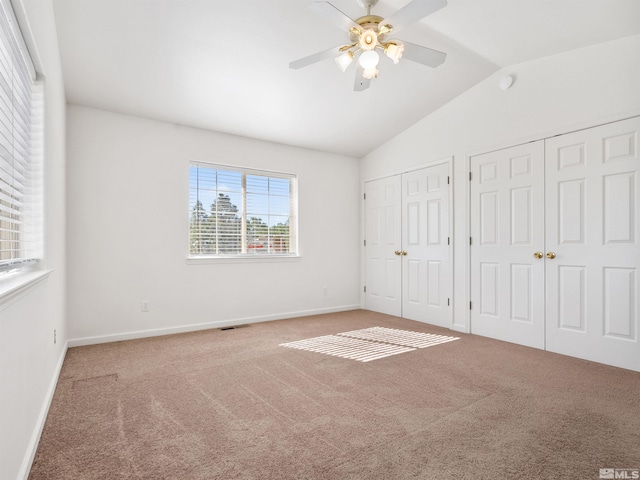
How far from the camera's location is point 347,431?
6.59 ft

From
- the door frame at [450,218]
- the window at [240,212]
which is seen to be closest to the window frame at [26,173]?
the window at [240,212]

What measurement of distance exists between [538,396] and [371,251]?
3.32m

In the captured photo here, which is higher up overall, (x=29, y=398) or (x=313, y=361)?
(x=29, y=398)

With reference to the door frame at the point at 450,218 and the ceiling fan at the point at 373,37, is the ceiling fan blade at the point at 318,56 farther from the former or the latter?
the door frame at the point at 450,218

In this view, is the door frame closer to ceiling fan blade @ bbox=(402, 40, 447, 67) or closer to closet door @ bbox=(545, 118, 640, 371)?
closet door @ bbox=(545, 118, 640, 371)

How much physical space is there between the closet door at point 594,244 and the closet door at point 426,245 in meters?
1.18

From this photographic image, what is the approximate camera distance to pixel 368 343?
380cm

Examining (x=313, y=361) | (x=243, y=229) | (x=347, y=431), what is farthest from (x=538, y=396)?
(x=243, y=229)

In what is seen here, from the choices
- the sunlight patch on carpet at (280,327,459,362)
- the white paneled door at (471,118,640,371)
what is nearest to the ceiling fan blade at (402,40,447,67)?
the white paneled door at (471,118,640,371)

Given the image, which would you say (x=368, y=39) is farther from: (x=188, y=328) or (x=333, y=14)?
(x=188, y=328)

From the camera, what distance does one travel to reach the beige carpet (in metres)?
1.71

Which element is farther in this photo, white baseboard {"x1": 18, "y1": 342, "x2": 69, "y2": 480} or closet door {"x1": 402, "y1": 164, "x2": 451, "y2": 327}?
closet door {"x1": 402, "y1": 164, "x2": 451, "y2": 327}

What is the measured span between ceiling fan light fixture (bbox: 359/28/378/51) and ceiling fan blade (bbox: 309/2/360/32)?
7 centimetres

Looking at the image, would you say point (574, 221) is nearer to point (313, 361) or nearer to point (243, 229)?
point (313, 361)
